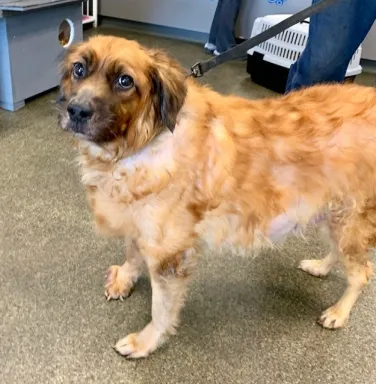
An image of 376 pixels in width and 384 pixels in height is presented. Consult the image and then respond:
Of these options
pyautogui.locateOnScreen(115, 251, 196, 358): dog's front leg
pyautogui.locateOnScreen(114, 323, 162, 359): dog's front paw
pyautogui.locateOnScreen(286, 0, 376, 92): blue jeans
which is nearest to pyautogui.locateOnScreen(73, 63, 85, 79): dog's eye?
pyautogui.locateOnScreen(115, 251, 196, 358): dog's front leg

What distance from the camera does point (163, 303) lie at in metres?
1.34

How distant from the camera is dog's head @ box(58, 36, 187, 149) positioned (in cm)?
105

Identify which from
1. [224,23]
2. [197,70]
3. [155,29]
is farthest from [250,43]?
[155,29]

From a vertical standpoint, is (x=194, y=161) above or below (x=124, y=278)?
above

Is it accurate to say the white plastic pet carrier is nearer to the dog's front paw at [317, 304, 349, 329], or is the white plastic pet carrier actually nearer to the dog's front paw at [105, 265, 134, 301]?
the dog's front paw at [317, 304, 349, 329]

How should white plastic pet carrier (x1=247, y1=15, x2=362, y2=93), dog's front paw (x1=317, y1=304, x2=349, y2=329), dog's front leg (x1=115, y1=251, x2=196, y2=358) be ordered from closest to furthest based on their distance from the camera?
dog's front leg (x1=115, y1=251, x2=196, y2=358) → dog's front paw (x1=317, y1=304, x2=349, y2=329) → white plastic pet carrier (x1=247, y1=15, x2=362, y2=93)

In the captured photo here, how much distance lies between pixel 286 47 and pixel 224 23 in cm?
89

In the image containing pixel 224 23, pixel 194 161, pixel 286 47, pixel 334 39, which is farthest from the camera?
pixel 224 23

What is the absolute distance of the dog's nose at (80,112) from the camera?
1.04 meters

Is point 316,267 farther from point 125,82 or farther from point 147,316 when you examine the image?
point 125,82

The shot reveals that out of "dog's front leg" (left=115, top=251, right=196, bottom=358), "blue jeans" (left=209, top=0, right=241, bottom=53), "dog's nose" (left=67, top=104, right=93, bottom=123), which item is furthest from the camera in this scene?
"blue jeans" (left=209, top=0, right=241, bottom=53)

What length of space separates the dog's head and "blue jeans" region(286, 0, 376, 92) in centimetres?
80

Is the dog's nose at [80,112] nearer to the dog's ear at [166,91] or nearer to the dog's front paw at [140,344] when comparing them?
the dog's ear at [166,91]

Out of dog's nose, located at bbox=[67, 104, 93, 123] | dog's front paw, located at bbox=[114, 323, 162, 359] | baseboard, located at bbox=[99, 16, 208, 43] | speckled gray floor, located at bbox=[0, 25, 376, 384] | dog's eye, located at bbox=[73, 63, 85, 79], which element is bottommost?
baseboard, located at bbox=[99, 16, 208, 43]
